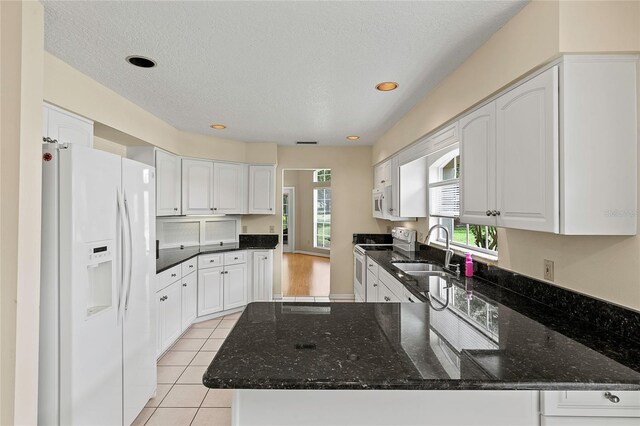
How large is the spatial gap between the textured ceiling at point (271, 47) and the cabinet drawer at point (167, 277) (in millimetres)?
1643

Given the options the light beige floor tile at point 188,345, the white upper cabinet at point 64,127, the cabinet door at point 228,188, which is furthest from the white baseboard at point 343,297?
the white upper cabinet at point 64,127

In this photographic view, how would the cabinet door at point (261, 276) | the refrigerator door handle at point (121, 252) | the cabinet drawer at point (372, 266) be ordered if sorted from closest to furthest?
the refrigerator door handle at point (121, 252) → the cabinet drawer at point (372, 266) → the cabinet door at point (261, 276)

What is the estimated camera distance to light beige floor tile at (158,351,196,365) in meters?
3.04

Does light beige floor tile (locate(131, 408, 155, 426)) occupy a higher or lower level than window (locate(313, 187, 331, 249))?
lower

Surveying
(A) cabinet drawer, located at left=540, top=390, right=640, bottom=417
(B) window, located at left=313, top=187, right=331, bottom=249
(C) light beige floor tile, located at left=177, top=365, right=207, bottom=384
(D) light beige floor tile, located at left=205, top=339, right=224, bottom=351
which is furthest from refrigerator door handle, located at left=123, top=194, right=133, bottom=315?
(B) window, located at left=313, top=187, right=331, bottom=249

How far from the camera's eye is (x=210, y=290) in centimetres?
416

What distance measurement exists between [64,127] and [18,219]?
1007 millimetres

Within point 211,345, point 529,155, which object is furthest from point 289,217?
point 529,155

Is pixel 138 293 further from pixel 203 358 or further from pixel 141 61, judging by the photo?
pixel 141 61

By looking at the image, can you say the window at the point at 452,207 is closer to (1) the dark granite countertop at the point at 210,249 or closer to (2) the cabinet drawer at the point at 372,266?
(2) the cabinet drawer at the point at 372,266

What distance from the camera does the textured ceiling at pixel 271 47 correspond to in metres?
1.63

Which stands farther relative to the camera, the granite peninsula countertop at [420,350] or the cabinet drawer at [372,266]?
the cabinet drawer at [372,266]

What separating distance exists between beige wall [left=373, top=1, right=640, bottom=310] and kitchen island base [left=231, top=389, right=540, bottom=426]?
78cm

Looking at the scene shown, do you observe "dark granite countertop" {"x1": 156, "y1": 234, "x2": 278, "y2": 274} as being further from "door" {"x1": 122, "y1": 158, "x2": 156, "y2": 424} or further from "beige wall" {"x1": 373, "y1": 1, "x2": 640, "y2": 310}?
"beige wall" {"x1": 373, "y1": 1, "x2": 640, "y2": 310}
